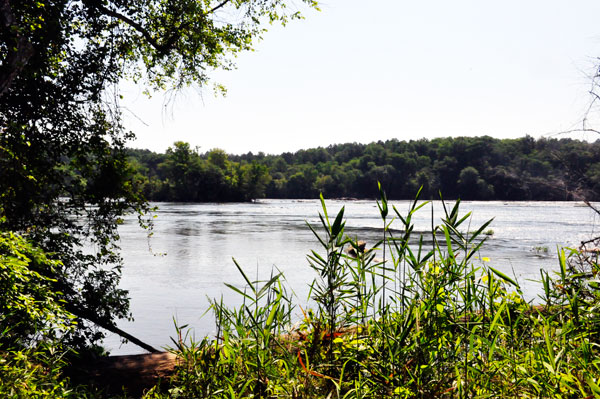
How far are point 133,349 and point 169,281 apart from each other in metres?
6.12

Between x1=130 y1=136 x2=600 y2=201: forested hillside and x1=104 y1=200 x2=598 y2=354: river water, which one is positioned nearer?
x1=104 y1=200 x2=598 y2=354: river water

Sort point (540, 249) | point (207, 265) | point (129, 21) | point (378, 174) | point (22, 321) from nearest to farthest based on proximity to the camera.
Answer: point (22, 321) < point (129, 21) < point (207, 265) < point (540, 249) < point (378, 174)

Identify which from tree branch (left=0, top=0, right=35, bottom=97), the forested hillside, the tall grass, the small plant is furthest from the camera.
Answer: the forested hillside

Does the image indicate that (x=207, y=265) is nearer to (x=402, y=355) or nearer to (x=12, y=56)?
(x=12, y=56)

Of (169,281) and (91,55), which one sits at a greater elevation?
(91,55)

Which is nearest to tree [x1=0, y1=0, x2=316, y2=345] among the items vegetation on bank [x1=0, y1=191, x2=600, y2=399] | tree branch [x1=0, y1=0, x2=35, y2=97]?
tree branch [x1=0, y1=0, x2=35, y2=97]

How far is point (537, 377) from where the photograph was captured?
2383mm

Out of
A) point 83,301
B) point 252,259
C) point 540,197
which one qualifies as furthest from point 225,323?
point 540,197

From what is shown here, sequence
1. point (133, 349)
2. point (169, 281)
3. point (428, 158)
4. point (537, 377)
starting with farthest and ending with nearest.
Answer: point (428, 158) → point (169, 281) → point (133, 349) → point (537, 377)

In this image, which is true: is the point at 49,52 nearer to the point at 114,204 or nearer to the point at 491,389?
the point at 114,204

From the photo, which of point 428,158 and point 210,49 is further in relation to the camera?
point 428,158

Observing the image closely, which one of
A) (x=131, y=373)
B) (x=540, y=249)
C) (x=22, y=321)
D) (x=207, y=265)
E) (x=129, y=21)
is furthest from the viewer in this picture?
(x=540, y=249)

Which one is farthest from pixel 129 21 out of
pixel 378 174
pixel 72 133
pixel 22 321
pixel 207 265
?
pixel 378 174

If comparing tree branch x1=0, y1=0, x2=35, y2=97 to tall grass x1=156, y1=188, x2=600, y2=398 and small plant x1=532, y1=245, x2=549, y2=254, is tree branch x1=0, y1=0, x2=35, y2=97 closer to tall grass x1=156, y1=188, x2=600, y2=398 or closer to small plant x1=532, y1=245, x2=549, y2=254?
tall grass x1=156, y1=188, x2=600, y2=398
